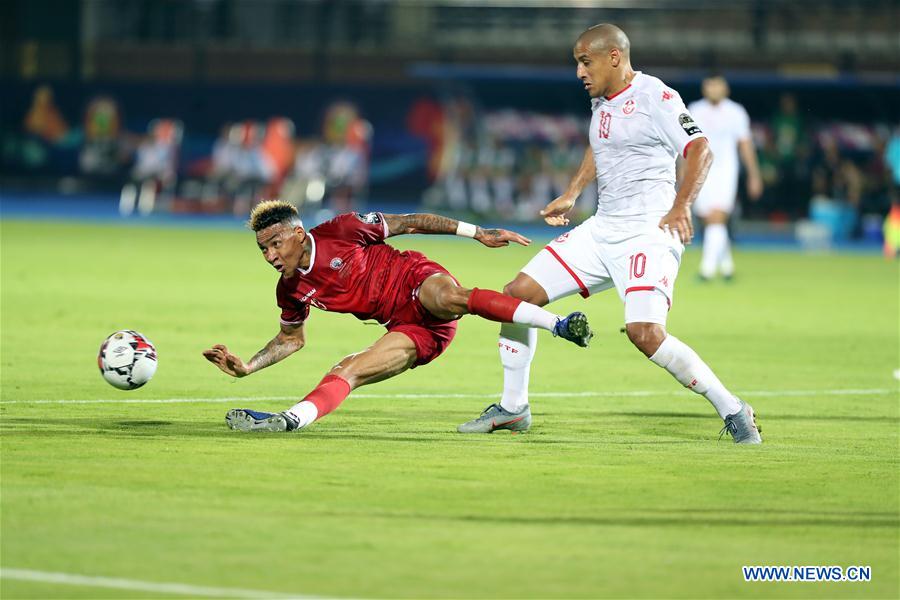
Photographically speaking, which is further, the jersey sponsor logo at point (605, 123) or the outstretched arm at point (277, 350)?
the jersey sponsor logo at point (605, 123)

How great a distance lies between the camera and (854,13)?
4047 cm

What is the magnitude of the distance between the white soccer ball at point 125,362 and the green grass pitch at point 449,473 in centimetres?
27

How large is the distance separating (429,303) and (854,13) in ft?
110

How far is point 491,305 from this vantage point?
A: 9086mm

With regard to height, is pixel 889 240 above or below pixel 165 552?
below

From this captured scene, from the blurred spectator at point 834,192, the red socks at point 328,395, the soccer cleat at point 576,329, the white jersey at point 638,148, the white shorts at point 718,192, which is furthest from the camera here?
the blurred spectator at point 834,192

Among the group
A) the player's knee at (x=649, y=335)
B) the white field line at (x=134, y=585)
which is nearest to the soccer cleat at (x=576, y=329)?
the player's knee at (x=649, y=335)

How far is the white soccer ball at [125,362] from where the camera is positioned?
9.59 metres

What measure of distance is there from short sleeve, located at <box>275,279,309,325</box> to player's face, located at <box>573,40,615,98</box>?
2.08 metres

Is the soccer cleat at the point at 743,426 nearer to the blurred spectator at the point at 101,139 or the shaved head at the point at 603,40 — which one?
the shaved head at the point at 603,40

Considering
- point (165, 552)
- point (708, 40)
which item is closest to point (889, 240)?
point (708, 40)

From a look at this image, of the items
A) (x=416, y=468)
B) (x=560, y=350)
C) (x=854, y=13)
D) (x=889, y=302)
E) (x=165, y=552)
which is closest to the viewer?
(x=165, y=552)

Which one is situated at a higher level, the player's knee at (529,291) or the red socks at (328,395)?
→ the player's knee at (529,291)

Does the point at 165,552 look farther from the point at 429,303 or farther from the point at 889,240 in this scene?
the point at 889,240
